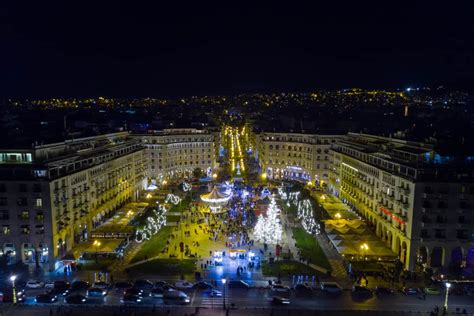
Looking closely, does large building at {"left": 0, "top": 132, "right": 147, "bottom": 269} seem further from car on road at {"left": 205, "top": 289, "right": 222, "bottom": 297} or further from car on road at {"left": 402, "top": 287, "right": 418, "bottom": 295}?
car on road at {"left": 402, "top": 287, "right": 418, "bottom": 295}

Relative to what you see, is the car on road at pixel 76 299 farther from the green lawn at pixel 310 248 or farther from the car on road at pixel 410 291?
the car on road at pixel 410 291

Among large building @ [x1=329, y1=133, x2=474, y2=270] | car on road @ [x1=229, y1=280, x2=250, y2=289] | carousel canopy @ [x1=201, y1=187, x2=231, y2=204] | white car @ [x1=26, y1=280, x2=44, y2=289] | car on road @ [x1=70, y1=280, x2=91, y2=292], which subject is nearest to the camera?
car on road @ [x1=70, y1=280, x2=91, y2=292]

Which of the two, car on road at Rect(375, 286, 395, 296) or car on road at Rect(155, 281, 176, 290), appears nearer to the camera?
car on road at Rect(155, 281, 176, 290)

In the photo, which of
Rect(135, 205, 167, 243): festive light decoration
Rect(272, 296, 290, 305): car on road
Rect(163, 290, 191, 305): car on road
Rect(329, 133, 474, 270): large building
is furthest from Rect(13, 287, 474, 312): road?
Rect(135, 205, 167, 243): festive light decoration

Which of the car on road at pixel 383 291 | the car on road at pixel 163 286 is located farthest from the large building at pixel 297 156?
the car on road at pixel 163 286

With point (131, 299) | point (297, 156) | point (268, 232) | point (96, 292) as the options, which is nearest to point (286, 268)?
point (268, 232)

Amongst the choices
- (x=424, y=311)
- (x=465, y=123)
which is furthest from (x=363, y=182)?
(x=465, y=123)

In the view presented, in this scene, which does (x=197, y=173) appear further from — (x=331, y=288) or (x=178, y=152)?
A: (x=331, y=288)
